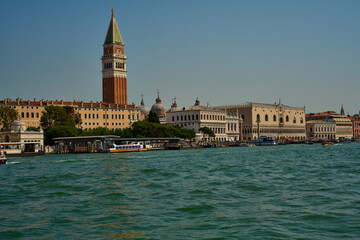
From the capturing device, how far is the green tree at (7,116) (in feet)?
209

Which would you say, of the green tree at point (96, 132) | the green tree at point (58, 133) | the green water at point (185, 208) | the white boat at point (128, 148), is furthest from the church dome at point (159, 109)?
the green water at point (185, 208)

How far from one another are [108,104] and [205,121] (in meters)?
20.1

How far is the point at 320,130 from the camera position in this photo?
5162 inches

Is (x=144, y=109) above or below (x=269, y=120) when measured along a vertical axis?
above

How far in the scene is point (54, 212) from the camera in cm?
1335

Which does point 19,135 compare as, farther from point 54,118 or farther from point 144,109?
point 144,109

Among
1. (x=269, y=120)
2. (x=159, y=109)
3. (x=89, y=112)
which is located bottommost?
(x=269, y=120)

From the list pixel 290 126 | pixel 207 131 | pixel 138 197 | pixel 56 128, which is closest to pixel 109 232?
pixel 138 197

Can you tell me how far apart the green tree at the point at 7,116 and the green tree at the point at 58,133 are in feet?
16.0

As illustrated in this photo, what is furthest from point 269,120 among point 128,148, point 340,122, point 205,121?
point 128,148

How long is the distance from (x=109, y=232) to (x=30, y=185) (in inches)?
420

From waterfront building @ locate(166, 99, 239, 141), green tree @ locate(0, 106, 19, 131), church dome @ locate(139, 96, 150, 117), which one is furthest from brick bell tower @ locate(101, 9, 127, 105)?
green tree @ locate(0, 106, 19, 131)

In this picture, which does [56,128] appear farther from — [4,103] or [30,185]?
[30,185]

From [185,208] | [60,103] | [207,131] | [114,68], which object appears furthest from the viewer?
[114,68]
